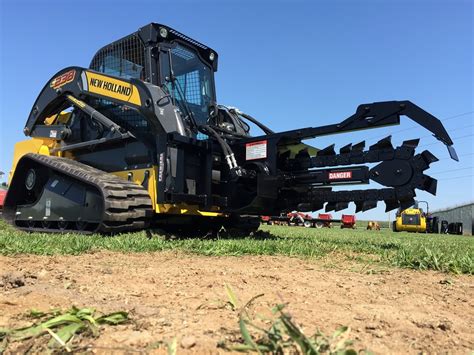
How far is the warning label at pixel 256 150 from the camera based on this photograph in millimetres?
6816

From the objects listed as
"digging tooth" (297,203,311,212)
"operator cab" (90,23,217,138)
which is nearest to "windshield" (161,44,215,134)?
Answer: "operator cab" (90,23,217,138)

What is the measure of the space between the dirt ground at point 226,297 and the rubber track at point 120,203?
81.4 inches

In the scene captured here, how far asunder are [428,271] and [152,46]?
223 inches

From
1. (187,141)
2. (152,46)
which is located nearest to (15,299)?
(187,141)

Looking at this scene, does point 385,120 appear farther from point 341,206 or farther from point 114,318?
point 114,318

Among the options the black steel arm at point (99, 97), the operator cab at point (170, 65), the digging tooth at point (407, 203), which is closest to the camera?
the digging tooth at point (407, 203)

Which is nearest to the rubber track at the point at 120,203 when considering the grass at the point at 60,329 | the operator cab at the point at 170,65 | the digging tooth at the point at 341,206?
the operator cab at the point at 170,65

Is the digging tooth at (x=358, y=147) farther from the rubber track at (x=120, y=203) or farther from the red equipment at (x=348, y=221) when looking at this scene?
the red equipment at (x=348, y=221)

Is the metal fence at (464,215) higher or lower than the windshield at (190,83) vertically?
lower

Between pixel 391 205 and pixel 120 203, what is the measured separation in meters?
3.74

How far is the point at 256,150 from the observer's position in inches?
272

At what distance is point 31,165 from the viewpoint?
8.63m

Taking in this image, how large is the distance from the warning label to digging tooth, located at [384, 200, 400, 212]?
6.24ft

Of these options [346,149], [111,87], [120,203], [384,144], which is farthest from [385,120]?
[111,87]
